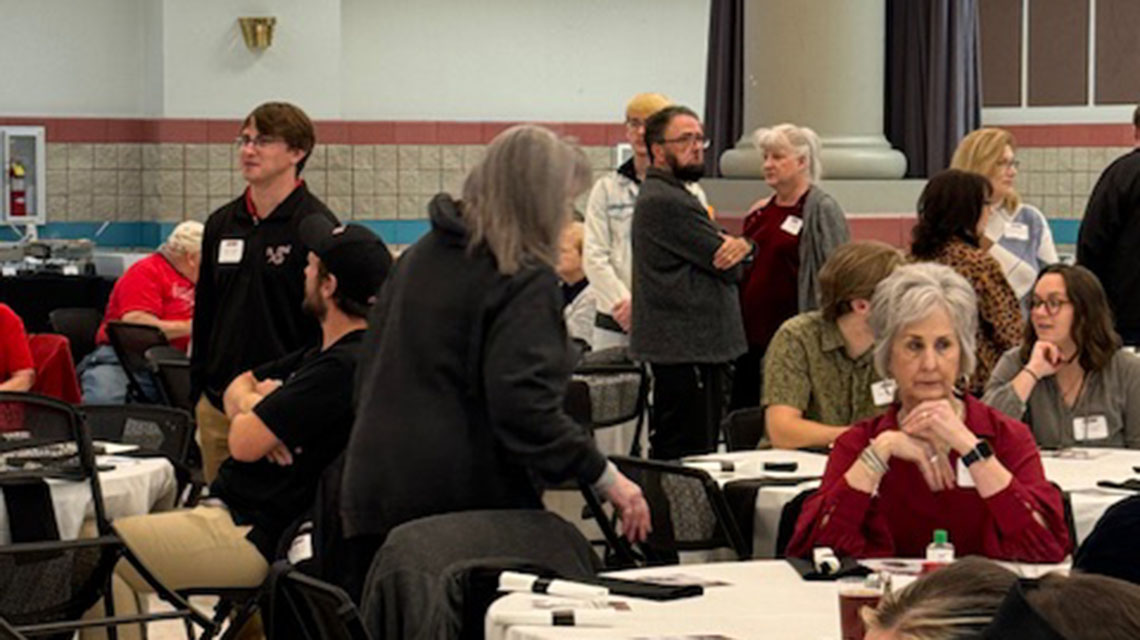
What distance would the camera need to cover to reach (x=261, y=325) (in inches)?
257

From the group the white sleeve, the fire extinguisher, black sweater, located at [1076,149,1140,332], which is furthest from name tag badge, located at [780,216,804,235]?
the fire extinguisher

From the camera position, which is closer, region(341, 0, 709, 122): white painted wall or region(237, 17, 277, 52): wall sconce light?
region(237, 17, 277, 52): wall sconce light

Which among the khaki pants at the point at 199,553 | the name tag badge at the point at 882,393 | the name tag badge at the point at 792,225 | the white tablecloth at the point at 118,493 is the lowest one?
the khaki pants at the point at 199,553

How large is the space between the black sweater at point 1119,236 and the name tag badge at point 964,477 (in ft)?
13.2

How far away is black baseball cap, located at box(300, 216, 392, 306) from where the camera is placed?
16.7ft

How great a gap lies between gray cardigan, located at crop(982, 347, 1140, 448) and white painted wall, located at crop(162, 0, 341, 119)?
9.25 m

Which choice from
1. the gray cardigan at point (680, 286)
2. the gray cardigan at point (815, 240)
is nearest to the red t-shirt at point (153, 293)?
the gray cardigan at point (680, 286)

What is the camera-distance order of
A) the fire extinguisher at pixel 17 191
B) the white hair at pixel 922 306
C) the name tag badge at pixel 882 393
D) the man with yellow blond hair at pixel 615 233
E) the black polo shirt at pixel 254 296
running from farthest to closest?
the fire extinguisher at pixel 17 191, the man with yellow blond hair at pixel 615 233, the black polo shirt at pixel 254 296, the name tag badge at pixel 882 393, the white hair at pixel 922 306

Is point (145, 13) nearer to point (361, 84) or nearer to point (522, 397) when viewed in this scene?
point (361, 84)

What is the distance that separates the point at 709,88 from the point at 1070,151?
218 inches

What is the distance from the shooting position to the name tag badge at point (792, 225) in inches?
317

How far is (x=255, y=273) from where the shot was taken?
653 cm

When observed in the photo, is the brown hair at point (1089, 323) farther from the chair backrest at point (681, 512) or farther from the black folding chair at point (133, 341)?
the black folding chair at point (133, 341)

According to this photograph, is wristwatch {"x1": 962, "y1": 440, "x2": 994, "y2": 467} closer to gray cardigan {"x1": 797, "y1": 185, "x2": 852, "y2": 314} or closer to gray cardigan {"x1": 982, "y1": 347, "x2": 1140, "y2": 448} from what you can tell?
gray cardigan {"x1": 982, "y1": 347, "x2": 1140, "y2": 448}
